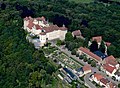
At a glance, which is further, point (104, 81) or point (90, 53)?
point (90, 53)

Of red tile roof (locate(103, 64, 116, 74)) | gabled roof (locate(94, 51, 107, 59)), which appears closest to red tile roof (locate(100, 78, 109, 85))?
red tile roof (locate(103, 64, 116, 74))

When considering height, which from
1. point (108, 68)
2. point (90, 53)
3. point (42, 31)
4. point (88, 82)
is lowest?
point (88, 82)

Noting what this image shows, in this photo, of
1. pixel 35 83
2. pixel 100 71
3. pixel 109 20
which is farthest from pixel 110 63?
pixel 109 20

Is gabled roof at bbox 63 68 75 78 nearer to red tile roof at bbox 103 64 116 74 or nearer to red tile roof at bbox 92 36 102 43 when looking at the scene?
red tile roof at bbox 103 64 116 74

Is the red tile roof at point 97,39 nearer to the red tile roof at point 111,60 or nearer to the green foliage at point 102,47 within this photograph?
the green foliage at point 102,47

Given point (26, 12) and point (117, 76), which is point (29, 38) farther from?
point (117, 76)

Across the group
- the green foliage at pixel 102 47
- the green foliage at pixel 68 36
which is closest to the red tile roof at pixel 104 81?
the green foliage at pixel 102 47

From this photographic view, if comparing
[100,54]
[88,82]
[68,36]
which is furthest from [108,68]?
[68,36]

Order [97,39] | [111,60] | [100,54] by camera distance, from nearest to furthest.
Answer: [111,60]
[100,54]
[97,39]

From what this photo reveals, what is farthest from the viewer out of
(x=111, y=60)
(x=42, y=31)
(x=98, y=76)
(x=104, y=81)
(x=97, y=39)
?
(x=42, y=31)

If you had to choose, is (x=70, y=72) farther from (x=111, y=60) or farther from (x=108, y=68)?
(x=111, y=60)

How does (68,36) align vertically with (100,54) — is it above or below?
above
